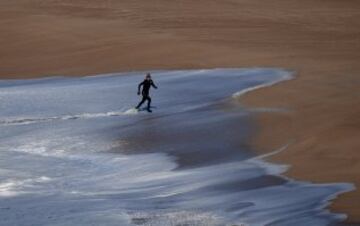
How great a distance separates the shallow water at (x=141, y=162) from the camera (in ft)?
40.4

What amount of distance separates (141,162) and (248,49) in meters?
15.4

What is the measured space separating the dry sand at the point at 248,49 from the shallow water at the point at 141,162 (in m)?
0.70

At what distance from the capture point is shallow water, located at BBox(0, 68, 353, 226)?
12.3m

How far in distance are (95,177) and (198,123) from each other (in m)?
5.00

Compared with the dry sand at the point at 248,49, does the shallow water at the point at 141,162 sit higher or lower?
lower

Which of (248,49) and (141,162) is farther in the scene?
(248,49)

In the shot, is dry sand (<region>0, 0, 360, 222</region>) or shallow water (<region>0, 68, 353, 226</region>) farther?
dry sand (<region>0, 0, 360, 222</region>)

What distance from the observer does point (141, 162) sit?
52.5 ft

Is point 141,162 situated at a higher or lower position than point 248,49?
lower

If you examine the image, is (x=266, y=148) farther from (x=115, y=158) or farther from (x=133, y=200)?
(x=133, y=200)

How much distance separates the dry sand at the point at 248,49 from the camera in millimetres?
17034

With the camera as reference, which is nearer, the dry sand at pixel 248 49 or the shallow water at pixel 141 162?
the shallow water at pixel 141 162

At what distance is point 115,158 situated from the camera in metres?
16.4

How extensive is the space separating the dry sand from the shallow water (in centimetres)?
70
